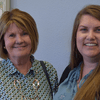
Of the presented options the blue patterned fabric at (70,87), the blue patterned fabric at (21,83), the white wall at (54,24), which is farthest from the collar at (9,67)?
the white wall at (54,24)

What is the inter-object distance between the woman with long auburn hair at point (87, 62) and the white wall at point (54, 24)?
52cm

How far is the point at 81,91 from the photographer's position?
0.69 m

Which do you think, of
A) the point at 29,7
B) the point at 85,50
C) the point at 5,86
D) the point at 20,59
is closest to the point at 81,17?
the point at 85,50

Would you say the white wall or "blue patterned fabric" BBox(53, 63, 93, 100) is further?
the white wall

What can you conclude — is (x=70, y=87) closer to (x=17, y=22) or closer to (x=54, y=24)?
(x=17, y=22)

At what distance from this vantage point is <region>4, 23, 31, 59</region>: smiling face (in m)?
0.86

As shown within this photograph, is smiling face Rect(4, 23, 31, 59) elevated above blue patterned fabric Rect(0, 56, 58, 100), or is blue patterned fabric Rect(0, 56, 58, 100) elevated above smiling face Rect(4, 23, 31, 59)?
smiling face Rect(4, 23, 31, 59)

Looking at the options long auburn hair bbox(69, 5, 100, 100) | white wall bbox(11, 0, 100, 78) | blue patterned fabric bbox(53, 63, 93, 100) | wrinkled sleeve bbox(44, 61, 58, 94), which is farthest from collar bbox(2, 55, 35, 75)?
white wall bbox(11, 0, 100, 78)

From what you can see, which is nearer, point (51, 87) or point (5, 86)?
point (5, 86)

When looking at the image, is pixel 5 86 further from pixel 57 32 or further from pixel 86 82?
pixel 57 32

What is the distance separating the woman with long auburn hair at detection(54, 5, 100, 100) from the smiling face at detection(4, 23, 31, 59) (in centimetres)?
31

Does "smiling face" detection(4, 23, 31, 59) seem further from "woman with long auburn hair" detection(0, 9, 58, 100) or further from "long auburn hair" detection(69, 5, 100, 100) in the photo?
"long auburn hair" detection(69, 5, 100, 100)

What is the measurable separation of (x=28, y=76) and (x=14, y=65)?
122 mm

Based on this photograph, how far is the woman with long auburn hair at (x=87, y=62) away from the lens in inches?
26.8
